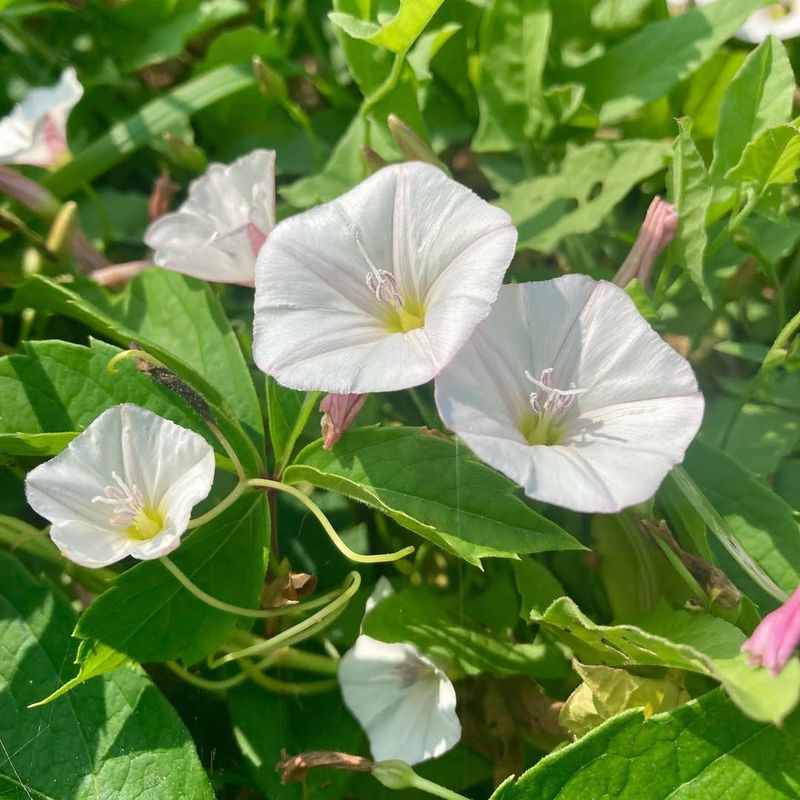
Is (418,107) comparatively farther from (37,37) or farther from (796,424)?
(37,37)

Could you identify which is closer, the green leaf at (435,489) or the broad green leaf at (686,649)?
the broad green leaf at (686,649)

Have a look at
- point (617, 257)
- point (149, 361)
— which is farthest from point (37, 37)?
point (617, 257)

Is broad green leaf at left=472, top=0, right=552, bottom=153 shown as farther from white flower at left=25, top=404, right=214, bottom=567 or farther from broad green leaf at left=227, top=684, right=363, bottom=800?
broad green leaf at left=227, top=684, right=363, bottom=800

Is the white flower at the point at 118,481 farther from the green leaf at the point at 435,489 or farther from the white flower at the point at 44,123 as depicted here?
the white flower at the point at 44,123

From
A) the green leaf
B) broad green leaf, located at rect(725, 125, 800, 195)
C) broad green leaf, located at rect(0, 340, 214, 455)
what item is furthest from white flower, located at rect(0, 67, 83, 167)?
broad green leaf, located at rect(725, 125, 800, 195)

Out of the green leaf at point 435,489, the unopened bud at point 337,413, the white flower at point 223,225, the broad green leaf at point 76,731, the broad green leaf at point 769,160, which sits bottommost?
the broad green leaf at point 76,731

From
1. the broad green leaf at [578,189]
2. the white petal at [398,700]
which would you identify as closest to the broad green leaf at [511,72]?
the broad green leaf at [578,189]
